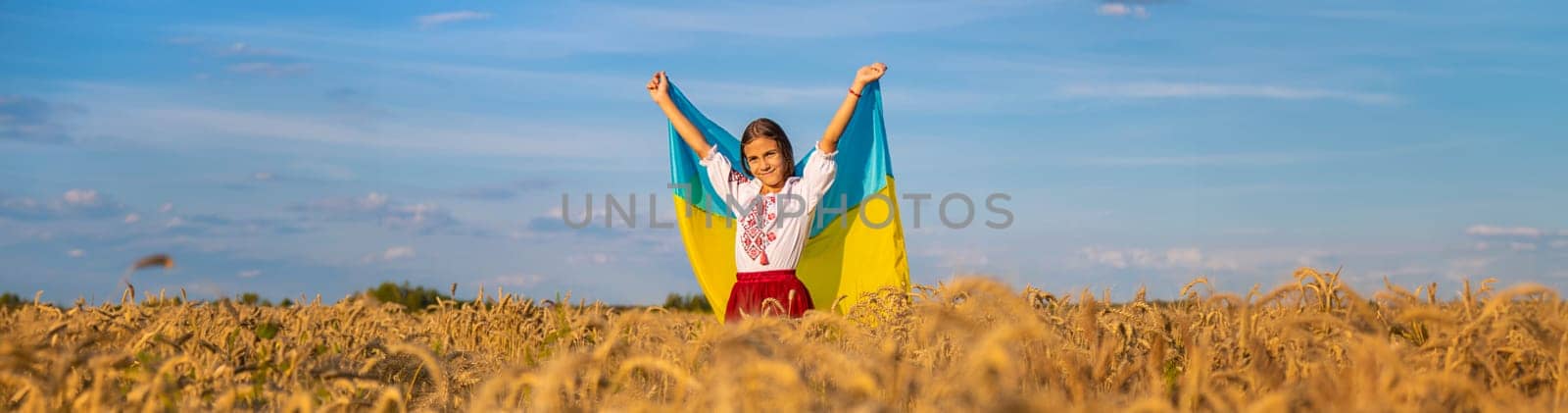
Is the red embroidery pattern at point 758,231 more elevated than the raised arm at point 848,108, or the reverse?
the raised arm at point 848,108

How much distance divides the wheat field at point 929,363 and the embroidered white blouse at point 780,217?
2104 millimetres

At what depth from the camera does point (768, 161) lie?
8.95 m

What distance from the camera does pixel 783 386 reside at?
3342 mm

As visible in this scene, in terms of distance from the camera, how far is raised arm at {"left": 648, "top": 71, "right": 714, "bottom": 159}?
9.39 m

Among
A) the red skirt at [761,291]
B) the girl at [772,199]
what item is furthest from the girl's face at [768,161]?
the red skirt at [761,291]

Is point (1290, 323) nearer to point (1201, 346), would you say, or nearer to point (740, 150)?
point (1201, 346)

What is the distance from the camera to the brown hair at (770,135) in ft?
29.6

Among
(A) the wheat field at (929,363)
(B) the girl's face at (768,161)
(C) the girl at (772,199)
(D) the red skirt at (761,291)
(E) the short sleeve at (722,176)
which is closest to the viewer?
(A) the wheat field at (929,363)

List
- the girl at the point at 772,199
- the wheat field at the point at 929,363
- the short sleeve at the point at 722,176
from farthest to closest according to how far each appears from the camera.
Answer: the short sleeve at the point at 722,176 < the girl at the point at 772,199 < the wheat field at the point at 929,363

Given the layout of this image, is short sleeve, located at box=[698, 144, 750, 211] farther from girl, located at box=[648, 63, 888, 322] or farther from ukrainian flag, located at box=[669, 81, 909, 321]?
ukrainian flag, located at box=[669, 81, 909, 321]

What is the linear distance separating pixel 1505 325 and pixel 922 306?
2.26 meters

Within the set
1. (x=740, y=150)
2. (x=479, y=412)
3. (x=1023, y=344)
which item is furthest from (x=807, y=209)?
(x=479, y=412)

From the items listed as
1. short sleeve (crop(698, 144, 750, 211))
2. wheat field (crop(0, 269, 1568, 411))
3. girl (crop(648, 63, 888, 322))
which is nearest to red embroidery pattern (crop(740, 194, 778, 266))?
girl (crop(648, 63, 888, 322))

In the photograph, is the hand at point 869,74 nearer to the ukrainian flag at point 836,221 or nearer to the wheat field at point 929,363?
the ukrainian flag at point 836,221
